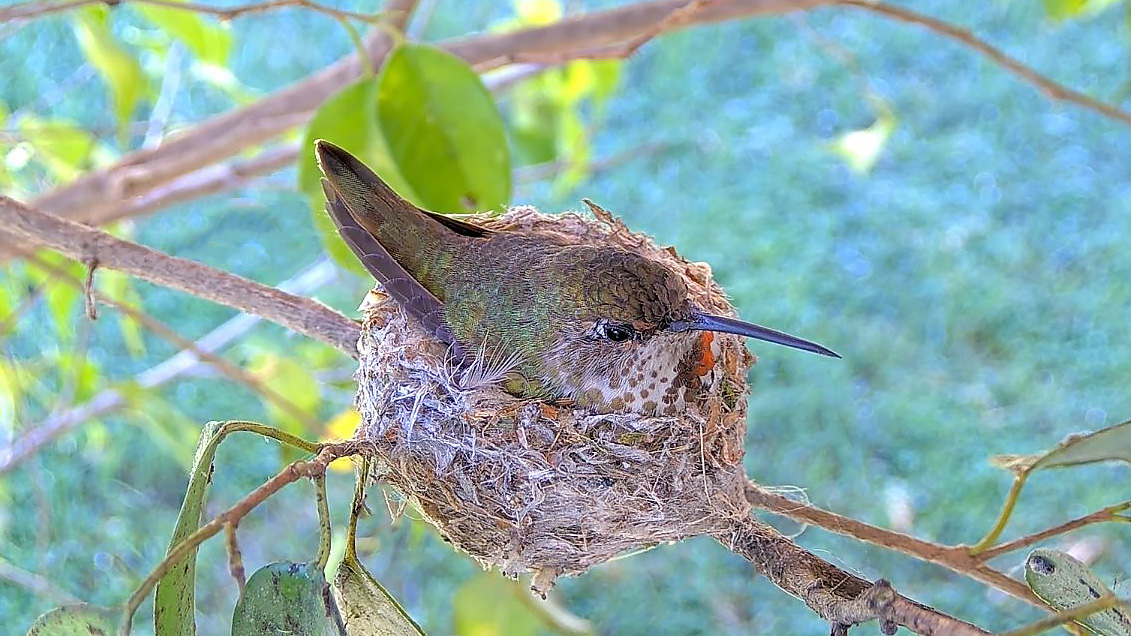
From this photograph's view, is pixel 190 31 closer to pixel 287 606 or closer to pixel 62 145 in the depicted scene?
pixel 62 145

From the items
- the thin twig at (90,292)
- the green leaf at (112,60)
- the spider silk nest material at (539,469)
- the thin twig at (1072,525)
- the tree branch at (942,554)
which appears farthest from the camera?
the green leaf at (112,60)

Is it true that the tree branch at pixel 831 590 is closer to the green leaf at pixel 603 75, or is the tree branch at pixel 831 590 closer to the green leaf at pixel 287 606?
the green leaf at pixel 287 606

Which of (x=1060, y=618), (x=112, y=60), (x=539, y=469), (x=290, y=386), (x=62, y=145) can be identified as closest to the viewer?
(x=1060, y=618)

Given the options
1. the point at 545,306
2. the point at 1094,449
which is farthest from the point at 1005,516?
the point at 545,306

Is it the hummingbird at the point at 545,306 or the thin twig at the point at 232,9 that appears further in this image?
the hummingbird at the point at 545,306

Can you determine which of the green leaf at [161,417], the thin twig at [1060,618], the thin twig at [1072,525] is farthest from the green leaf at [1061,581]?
the green leaf at [161,417]

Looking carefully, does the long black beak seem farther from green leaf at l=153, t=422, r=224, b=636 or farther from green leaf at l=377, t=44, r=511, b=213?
green leaf at l=153, t=422, r=224, b=636

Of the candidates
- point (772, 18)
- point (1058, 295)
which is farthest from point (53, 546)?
point (772, 18)
